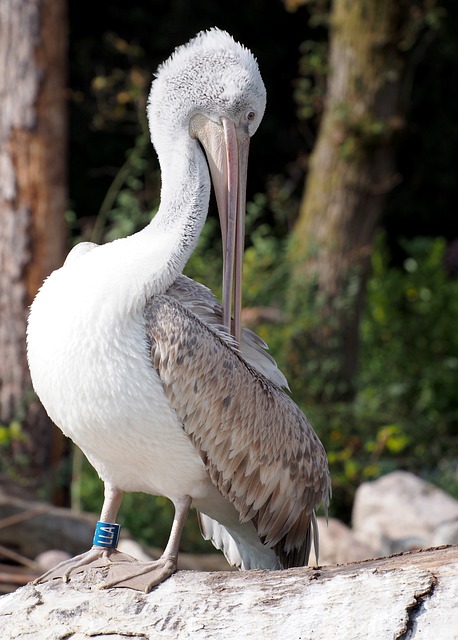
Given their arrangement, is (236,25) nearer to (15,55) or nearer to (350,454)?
(15,55)

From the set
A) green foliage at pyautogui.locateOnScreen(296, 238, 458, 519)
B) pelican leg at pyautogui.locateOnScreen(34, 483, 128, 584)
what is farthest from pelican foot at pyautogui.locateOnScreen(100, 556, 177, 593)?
green foliage at pyautogui.locateOnScreen(296, 238, 458, 519)

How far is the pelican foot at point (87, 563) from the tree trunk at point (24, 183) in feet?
10.8

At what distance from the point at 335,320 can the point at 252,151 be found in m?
4.45

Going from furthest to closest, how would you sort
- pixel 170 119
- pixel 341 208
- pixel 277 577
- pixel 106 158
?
1. pixel 106 158
2. pixel 341 208
3. pixel 170 119
4. pixel 277 577

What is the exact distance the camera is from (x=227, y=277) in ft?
11.2

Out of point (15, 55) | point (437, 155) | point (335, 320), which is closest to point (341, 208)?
point (335, 320)

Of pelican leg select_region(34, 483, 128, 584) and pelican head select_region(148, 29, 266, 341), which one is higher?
pelican head select_region(148, 29, 266, 341)

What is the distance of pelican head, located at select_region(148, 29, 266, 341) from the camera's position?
3.27 metres

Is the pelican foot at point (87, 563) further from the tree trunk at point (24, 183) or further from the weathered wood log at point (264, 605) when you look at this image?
the tree trunk at point (24, 183)

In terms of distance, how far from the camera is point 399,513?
6309mm

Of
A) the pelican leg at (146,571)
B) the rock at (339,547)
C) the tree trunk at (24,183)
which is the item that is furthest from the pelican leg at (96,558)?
the tree trunk at (24,183)

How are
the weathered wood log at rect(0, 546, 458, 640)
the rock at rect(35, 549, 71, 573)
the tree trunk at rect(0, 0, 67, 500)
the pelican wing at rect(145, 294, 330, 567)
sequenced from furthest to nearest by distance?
the tree trunk at rect(0, 0, 67, 500)
the rock at rect(35, 549, 71, 573)
the pelican wing at rect(145, 294, 330, 567)
the weathered wood log at rect(0, 546, 458, 640)

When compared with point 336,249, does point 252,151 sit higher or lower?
higher

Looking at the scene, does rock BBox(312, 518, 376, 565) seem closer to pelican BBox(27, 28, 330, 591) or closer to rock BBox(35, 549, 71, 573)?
rock BBox(35, 549, 71, 573)
